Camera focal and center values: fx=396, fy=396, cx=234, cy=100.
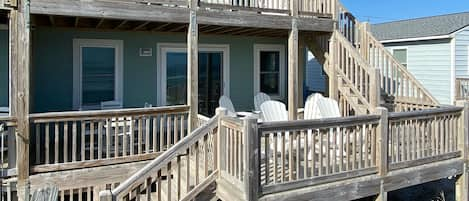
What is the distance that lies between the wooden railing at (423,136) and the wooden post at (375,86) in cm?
130

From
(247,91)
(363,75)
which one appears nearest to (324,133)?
(363,75)

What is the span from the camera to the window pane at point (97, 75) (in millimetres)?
8016

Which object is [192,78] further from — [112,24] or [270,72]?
[270,72]

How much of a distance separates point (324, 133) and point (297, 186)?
80 centimetres

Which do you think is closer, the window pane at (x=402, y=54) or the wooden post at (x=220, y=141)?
the wooden post at (x=220, y=141)

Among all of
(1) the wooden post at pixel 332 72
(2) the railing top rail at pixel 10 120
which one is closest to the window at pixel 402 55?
(1) the wooden post at pixel 332 72

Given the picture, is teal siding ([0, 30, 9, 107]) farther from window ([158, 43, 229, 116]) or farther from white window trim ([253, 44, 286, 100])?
white window trim ([253, 44, 286, 100])

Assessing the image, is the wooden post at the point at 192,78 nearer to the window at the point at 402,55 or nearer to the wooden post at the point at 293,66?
the wooden post at the point at 293,66

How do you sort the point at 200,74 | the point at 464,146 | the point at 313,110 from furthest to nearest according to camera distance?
the point at 200,74
the point at 313,110
the point at 464,146

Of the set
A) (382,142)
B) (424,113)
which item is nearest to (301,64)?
(424,113)

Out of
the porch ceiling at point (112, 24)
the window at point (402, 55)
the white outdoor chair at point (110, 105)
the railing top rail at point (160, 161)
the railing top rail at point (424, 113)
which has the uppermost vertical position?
the window at point (402, 55)

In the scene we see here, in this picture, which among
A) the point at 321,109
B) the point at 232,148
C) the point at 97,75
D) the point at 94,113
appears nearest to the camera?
the point at 232,148

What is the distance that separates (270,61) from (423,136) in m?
4.80

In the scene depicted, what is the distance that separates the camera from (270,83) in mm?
10164
